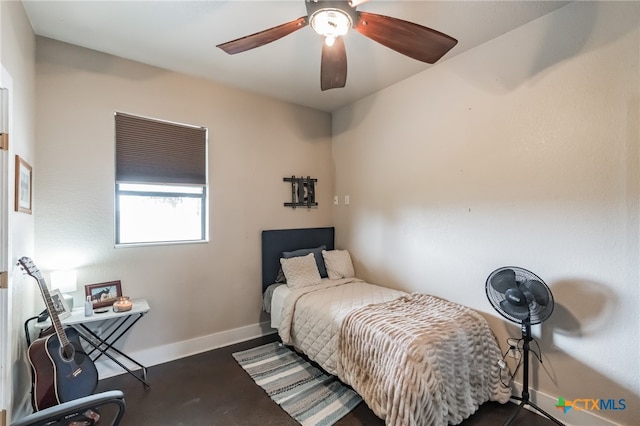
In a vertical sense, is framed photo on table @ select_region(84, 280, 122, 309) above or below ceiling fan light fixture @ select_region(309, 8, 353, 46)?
below

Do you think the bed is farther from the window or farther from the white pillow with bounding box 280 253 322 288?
the window

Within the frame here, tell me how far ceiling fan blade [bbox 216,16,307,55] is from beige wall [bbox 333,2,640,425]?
1675mm

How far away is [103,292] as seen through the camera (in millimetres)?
2465

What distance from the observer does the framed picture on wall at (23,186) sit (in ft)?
5.70

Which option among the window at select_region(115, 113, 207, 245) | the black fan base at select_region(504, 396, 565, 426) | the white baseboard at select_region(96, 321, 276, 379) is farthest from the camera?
the window at select_region(115, 113, 207, 245)

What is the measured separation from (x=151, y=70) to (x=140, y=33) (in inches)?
21.5

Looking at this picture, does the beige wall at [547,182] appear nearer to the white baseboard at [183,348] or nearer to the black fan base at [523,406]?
the black fan base at [523,406]

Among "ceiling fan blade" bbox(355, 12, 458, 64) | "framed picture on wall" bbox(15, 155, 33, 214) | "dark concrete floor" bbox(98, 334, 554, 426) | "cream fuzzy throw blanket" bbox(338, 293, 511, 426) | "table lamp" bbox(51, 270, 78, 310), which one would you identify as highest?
"ceiling fan blade" bbox(355, 12, 458, 64)

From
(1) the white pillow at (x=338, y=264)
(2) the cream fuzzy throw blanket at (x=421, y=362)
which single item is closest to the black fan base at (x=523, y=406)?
(2) the cream fuzzy throw blanket at (x=421, y=362)

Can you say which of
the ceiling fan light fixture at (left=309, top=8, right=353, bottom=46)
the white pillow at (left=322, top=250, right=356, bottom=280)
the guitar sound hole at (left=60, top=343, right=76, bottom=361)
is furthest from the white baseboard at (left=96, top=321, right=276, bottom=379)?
the ceiling fan light fixture at (left=309, top=8, right=353, bottom=46)

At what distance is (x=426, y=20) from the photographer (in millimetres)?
2119

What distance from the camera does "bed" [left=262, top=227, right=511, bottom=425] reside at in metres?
1.76

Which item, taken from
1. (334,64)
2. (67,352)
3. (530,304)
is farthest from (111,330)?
(530,304)

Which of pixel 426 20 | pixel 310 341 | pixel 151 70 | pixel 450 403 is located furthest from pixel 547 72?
pixel 151 70
